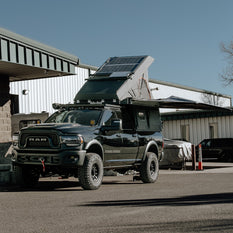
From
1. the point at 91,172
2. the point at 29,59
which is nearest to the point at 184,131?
the point at 29,59

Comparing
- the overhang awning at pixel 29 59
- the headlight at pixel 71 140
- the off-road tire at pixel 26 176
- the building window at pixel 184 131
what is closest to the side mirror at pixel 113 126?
the headlight at pixel 71 140

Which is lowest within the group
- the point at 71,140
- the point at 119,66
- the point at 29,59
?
the point at 71,140

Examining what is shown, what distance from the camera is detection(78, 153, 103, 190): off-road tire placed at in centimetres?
1106

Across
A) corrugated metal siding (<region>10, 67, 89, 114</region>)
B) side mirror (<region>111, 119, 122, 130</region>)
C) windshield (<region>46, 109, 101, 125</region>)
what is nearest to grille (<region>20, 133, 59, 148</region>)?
windshield (<region>46, 109, 101, 125</region>)

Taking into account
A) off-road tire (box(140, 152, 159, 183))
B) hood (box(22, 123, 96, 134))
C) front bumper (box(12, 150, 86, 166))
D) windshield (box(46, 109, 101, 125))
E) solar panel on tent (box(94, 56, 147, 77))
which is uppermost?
solar panel on tent (box(94, 56, 147, 77))

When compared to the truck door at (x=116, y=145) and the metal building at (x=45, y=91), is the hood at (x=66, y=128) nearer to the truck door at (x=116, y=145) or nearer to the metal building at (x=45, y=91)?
the truck door at (x=116, y=145)

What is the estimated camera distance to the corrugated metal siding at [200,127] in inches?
1371

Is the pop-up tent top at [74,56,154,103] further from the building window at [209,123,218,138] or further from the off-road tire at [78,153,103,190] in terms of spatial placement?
the building window at [209,123,218,138]

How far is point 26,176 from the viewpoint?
11977 millimetres

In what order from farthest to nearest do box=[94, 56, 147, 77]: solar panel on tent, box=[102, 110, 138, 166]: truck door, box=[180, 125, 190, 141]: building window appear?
box=[180, 125, 190, 141]: building window
box=[94, 56, 147, 77]: solar panel on tent
box=[102, 110, 138, 166]: truck door

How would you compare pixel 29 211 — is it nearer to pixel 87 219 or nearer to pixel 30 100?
pixel 87 219

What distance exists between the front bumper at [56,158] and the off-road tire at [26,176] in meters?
0.62

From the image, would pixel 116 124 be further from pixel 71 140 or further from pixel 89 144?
pixel 71 140

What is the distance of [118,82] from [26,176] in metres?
4.27
